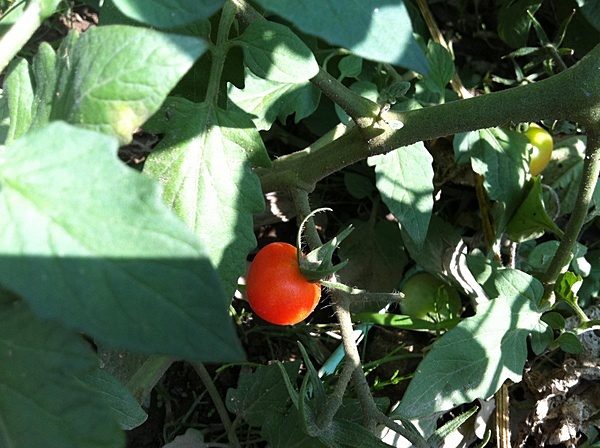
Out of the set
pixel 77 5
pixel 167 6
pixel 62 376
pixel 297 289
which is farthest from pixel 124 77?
pixel 77 5

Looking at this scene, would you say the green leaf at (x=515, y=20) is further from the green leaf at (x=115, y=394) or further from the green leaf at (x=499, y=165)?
the green leaf at (x=115, y=394)

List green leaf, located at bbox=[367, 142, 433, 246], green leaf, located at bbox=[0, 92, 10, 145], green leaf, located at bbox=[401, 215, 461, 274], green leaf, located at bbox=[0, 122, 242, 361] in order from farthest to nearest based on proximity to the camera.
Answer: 1. green leaf, located at bbox=[401, 215, 461, 274]
2. green leaf, located at bbox=[367, 142, 433, 246]
3. green leaf, located at bbox=[0, 92, 10, 145]
4. green leaf, located at bbox=[0, 122, 242, 361]

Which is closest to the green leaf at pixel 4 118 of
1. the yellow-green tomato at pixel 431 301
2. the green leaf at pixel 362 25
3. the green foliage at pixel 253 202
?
the green foliage at pixel 253 202

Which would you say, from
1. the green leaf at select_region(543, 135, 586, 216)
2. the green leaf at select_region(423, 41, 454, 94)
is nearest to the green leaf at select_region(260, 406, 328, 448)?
the green leaf at select_region(423, 41, 454, 94)

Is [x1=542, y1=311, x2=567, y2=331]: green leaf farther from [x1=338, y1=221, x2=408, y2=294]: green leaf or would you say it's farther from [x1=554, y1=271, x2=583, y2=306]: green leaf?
[x1=338, y1=221, x2=408, y2=294]: green leaf

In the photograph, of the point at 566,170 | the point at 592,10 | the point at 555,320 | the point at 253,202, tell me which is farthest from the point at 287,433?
the point at 592,10

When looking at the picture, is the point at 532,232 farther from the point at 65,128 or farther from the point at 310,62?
the point at 65,128
